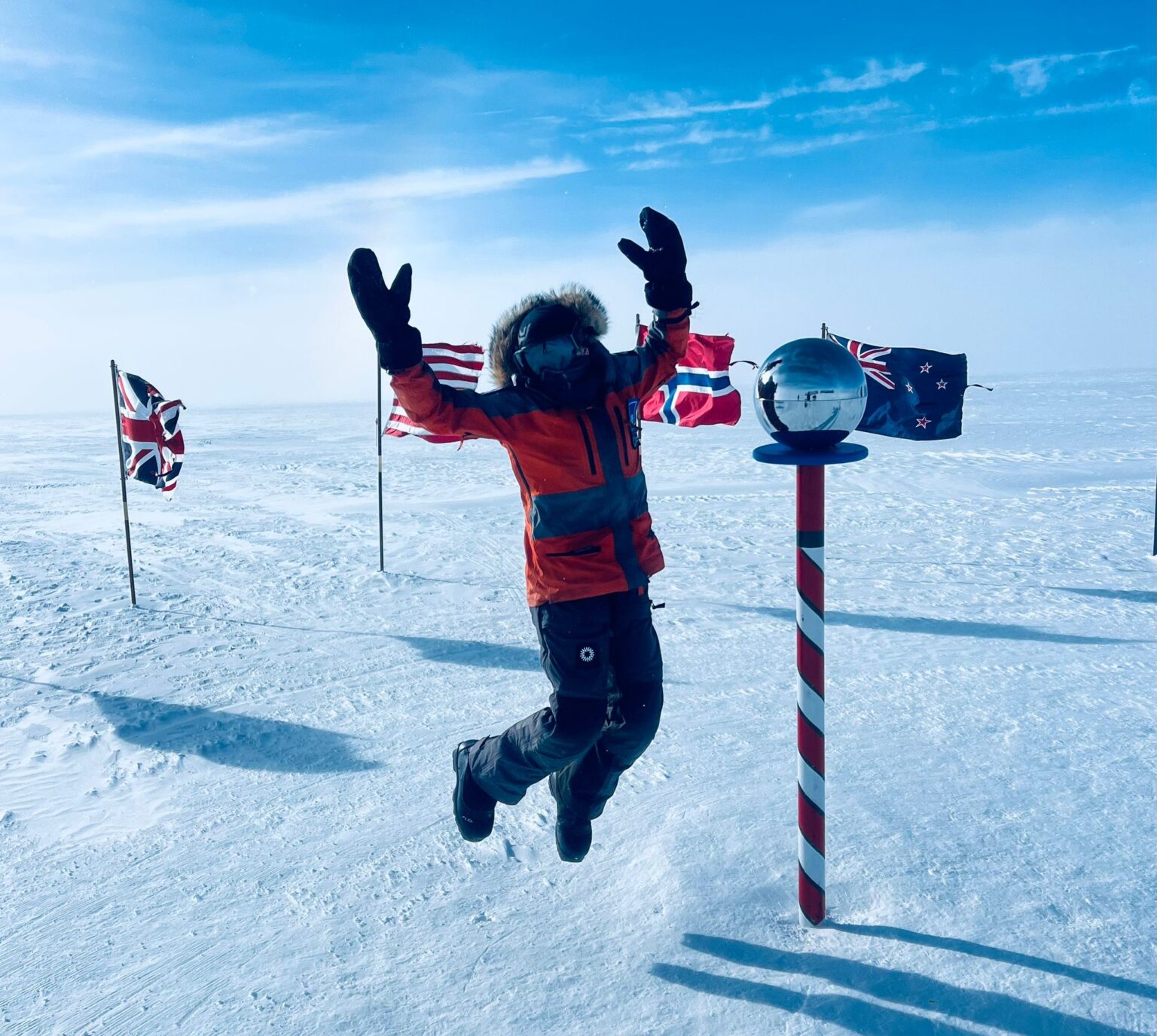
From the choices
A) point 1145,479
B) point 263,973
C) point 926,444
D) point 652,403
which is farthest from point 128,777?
point 926,444

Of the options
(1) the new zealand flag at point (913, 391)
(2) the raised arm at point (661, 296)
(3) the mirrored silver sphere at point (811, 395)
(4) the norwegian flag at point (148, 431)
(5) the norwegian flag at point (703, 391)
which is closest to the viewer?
(3) the mirrored silver sphere at point (811, 395)

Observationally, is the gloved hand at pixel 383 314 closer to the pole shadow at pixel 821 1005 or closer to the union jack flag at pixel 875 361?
the pole shadow at pixel 821 1005

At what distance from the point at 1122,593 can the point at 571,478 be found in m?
6.53

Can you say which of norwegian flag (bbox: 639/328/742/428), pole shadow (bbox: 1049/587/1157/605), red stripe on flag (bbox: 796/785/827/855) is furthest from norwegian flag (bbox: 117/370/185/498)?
pole shadow (bbox: 1049/587/1157/605)

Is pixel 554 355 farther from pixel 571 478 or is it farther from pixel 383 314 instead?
pixel 383 314

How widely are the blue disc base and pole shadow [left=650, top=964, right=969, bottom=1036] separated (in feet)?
5.17

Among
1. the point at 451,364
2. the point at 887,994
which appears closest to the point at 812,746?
the point at 887,994

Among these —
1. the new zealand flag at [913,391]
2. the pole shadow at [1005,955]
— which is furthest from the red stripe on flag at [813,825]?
the new zealand flag at [913,391]

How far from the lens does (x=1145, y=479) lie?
1436 cm

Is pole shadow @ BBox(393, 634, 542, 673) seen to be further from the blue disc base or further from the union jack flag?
the union jack flag

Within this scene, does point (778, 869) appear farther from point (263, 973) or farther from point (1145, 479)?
point (1145, 479)

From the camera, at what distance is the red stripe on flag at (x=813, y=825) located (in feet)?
9.00

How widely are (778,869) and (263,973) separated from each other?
181 cm

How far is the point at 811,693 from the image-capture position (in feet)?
8.91
